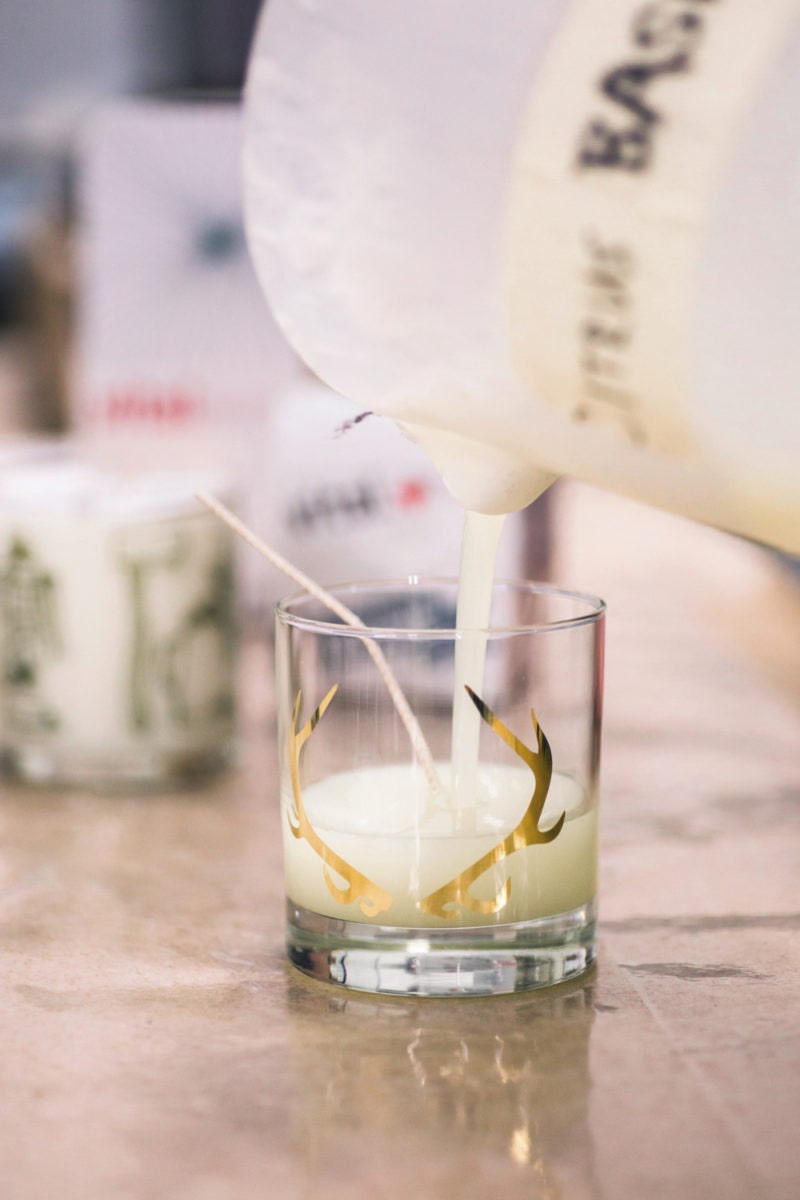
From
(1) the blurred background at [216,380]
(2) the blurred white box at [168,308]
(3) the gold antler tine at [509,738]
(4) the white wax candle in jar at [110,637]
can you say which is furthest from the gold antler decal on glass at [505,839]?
(2) the blurred white box at [168,308]

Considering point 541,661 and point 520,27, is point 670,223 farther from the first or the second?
point 541,661

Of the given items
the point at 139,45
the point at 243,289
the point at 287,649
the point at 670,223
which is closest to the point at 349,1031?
the point at 287,649

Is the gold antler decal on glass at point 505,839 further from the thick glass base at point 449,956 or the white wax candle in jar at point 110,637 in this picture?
the white wax candle in jar at point 110,637

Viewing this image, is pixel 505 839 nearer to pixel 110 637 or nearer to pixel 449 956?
pixel 449 956

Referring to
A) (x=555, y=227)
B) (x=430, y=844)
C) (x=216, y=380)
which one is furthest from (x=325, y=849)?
(x=216, y=380)

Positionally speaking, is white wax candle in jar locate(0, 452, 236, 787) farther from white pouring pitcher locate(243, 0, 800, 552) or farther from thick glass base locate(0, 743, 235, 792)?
white pouring pitcher locate(243, 0, 800, 552)

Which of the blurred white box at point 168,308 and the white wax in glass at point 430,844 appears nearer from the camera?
the white wax in glass at point 430,844

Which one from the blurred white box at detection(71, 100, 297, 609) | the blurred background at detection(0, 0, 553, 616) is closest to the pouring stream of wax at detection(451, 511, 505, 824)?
the blurred background at detection(0, 0, 553, 616)
